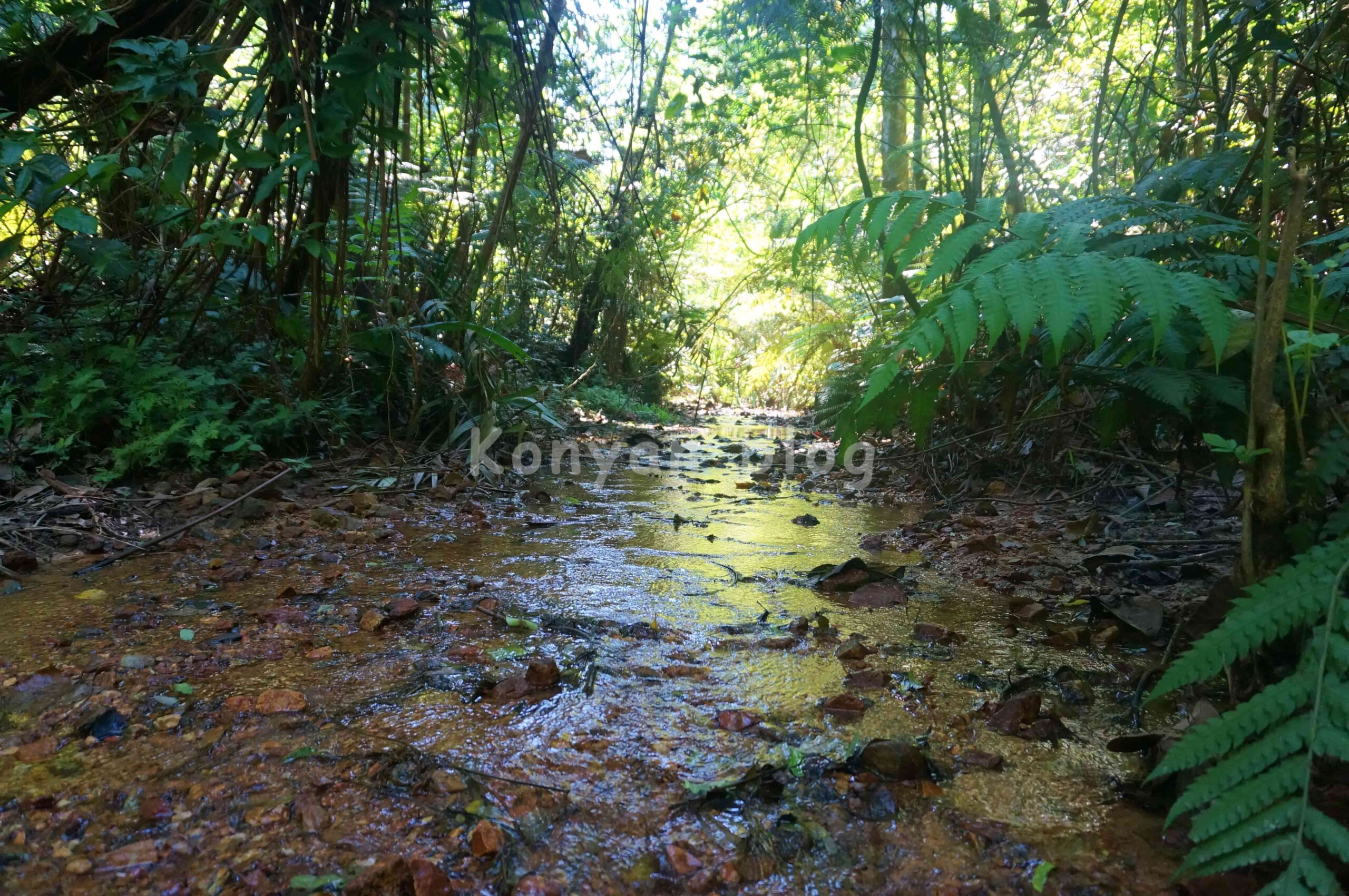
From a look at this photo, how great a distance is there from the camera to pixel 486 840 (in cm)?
94

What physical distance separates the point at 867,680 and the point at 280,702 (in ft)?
3.58

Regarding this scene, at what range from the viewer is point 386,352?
11.9 ft

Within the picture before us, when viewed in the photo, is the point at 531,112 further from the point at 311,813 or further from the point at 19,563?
the point at 311,813

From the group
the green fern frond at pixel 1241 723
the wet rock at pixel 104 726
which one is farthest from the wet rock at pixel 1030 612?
the wet rock at pixel 104 726

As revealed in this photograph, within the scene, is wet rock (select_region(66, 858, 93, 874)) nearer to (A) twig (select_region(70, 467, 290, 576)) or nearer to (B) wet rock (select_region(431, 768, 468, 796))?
(B) wet rock (select_region(431, 768, 468, 796))

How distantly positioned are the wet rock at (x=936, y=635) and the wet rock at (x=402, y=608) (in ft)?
3.94

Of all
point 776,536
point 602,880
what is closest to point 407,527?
point 776,536

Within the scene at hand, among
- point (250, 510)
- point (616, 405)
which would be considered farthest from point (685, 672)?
point (616, 405)

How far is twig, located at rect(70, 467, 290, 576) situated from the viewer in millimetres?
2018

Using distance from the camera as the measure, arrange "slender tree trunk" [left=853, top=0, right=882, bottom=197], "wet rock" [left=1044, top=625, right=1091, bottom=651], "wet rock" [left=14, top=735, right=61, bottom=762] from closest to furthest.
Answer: "wet rock" [left=14, top=735, right=61, bottom=762]
"wet rock" [left=1044, top=625, right=1091, bottom=651]
"slender tree trunk" [left=853, top=0, right=882, bottom=197]

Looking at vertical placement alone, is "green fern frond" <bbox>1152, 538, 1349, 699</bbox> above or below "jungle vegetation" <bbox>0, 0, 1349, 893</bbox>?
below

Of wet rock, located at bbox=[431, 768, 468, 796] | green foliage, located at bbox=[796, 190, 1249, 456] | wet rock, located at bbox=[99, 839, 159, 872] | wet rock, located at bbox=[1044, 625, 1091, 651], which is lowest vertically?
wet rock, located at bbox=[99, 839, 159, 872]

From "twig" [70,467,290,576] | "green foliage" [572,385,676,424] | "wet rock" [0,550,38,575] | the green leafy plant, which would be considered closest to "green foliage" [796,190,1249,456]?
the green leafy plant

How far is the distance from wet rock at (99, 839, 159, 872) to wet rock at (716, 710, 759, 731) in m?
0.81
